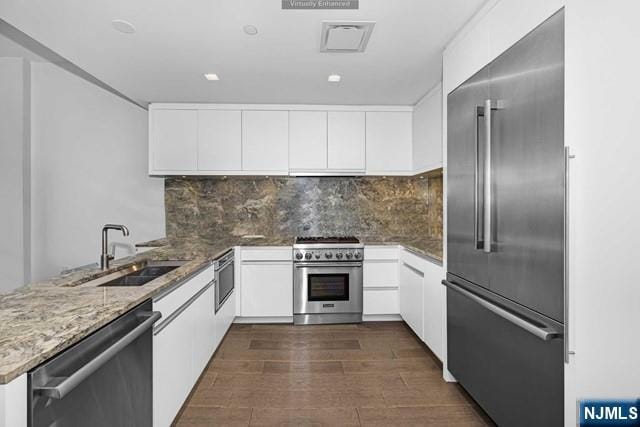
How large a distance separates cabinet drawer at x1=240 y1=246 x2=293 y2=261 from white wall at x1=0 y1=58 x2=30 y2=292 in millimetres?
1878

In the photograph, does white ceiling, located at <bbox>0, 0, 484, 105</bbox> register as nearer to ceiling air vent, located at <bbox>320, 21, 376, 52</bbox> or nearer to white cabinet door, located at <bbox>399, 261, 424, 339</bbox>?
ceiling air vent, located at <bbox>320, 21, 376, 52</bbox>

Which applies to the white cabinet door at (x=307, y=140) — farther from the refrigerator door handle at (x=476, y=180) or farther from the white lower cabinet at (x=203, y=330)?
the refrigerator door handle at (x=476, y=180)

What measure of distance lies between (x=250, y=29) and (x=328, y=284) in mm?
2596

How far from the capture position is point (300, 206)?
4.61 m

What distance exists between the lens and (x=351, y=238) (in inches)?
171

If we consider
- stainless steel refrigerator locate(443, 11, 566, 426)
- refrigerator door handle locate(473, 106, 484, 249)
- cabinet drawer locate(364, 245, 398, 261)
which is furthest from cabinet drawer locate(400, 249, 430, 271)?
refrigerator door handle locate(473, 106, 484, 249)

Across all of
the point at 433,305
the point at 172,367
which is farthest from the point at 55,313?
the point at 433,305

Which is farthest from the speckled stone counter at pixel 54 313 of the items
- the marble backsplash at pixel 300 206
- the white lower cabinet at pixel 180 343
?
the marble backsplash at pixel 300 206

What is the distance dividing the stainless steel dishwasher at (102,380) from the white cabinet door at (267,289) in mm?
2256

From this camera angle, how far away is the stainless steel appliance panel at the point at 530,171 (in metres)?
1.46

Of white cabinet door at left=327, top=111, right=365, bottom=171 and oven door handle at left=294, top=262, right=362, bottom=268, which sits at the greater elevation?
white cabinet door at left=327, top=111, right=365, bottom=171

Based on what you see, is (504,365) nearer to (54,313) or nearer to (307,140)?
(54,313)

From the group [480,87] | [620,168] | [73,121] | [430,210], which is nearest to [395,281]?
[430,210]

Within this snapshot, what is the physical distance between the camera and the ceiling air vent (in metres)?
2.28
